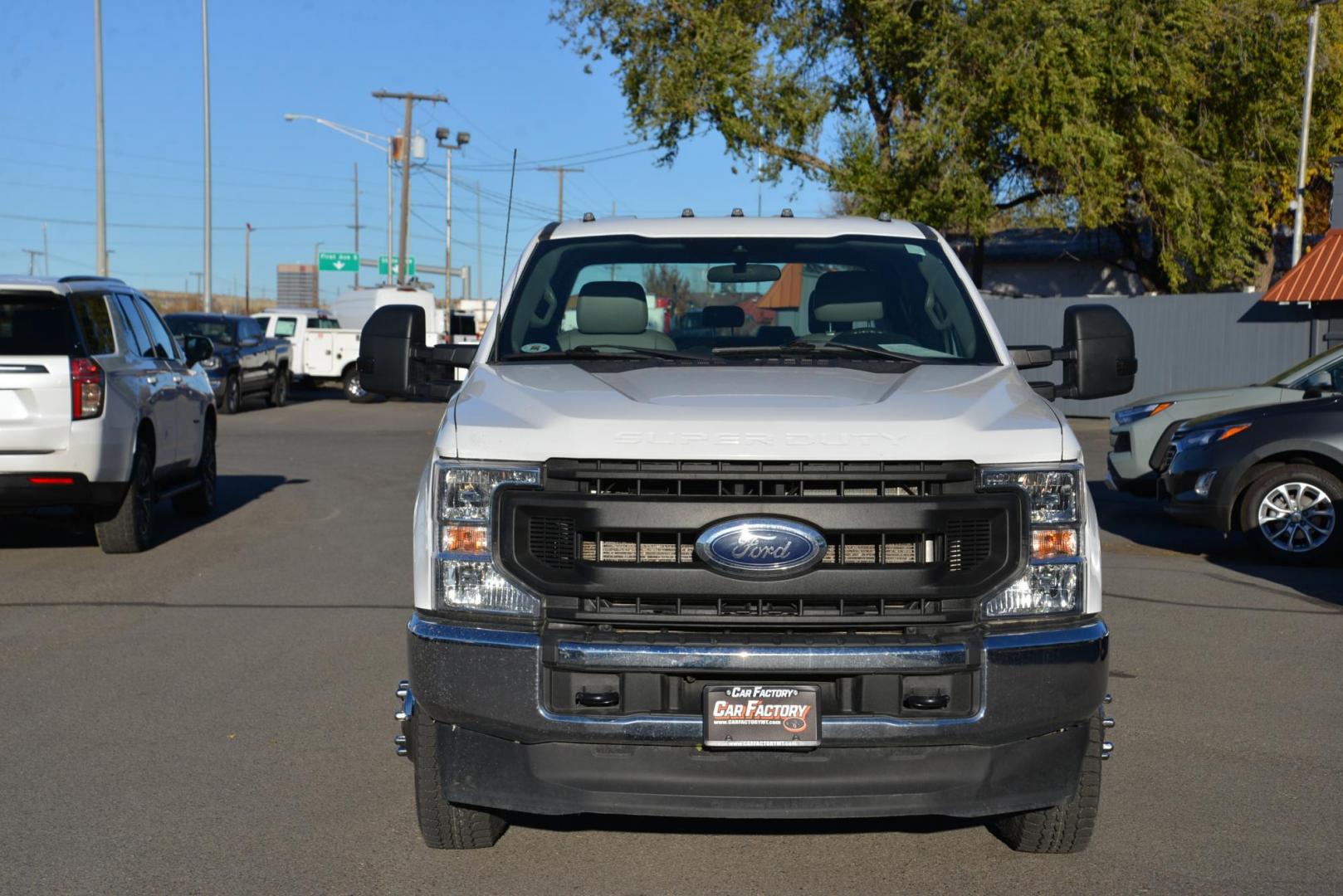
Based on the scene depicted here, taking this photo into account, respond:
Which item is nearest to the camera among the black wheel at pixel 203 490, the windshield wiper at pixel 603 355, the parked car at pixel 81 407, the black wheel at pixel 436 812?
the black wheel at pixel 436 812

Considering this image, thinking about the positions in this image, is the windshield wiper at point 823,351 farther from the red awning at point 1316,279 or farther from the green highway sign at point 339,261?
the green highway sign at point 339,261

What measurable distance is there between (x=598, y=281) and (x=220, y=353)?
23976 mm

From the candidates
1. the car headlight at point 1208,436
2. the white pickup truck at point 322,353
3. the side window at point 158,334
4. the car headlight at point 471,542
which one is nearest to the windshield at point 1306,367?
the car headlight at point 1208,436

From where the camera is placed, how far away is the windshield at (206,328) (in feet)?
94.4

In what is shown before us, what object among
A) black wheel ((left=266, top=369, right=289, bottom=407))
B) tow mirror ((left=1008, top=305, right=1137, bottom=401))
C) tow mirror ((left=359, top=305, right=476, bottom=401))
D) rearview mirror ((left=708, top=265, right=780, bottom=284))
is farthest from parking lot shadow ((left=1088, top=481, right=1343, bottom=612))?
black wheel ((left=266, top=369, right=289, bottom=407))

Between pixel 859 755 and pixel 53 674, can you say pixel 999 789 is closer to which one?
pixel 859 755

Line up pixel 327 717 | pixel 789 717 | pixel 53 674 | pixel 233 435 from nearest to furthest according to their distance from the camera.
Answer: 1. pixel 789 717
2. pixel 327 717
3. pixel 53 674
4. pixel 233 435

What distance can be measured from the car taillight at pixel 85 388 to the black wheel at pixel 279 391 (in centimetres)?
2098

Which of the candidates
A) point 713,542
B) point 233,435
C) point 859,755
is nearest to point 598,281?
point 713,542

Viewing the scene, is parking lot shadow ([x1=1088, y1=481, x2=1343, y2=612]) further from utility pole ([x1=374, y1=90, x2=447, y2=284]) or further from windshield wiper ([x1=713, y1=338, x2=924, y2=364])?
utility pole ([x1=374, y1=90, x2=447, y2=284])

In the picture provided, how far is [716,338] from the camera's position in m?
5.82

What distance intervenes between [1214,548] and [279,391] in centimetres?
2345

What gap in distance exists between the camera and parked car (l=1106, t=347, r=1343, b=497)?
12.9 meters

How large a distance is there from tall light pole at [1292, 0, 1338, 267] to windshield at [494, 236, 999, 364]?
22.5m
